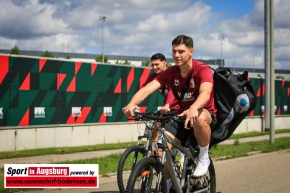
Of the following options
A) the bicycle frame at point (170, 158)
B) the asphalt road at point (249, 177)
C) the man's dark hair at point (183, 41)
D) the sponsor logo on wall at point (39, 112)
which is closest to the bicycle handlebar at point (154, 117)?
the bicycle frame at point (170, 158)

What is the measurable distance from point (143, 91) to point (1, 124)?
9.56 metres

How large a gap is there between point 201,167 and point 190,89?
91cm

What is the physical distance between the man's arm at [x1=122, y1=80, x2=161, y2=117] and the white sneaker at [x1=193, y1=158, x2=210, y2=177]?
1007 millimetres

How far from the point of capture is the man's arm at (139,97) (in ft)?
17.7

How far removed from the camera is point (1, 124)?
1450cm

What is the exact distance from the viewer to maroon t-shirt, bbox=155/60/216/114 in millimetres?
5828

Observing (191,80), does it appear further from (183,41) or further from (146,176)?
(146,176)

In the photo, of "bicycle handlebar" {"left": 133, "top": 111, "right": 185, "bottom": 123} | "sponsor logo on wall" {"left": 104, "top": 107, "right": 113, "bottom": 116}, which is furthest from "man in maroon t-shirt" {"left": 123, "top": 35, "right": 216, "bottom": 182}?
"sponsor logo on wall" {"left": 104, "top": 107, "right": 113, "bottom": 116}

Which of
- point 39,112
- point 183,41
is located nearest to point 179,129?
point 183,41

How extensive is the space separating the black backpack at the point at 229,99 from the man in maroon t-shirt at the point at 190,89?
15cm

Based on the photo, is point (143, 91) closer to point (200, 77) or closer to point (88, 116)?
point (200, 77)

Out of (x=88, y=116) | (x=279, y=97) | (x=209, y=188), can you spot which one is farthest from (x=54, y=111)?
(x=279, y=97)

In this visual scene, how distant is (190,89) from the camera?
596cm

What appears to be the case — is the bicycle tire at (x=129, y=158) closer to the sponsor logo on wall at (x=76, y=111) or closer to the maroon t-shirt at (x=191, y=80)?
the maroon t-shirt at (x=191, y=80)
